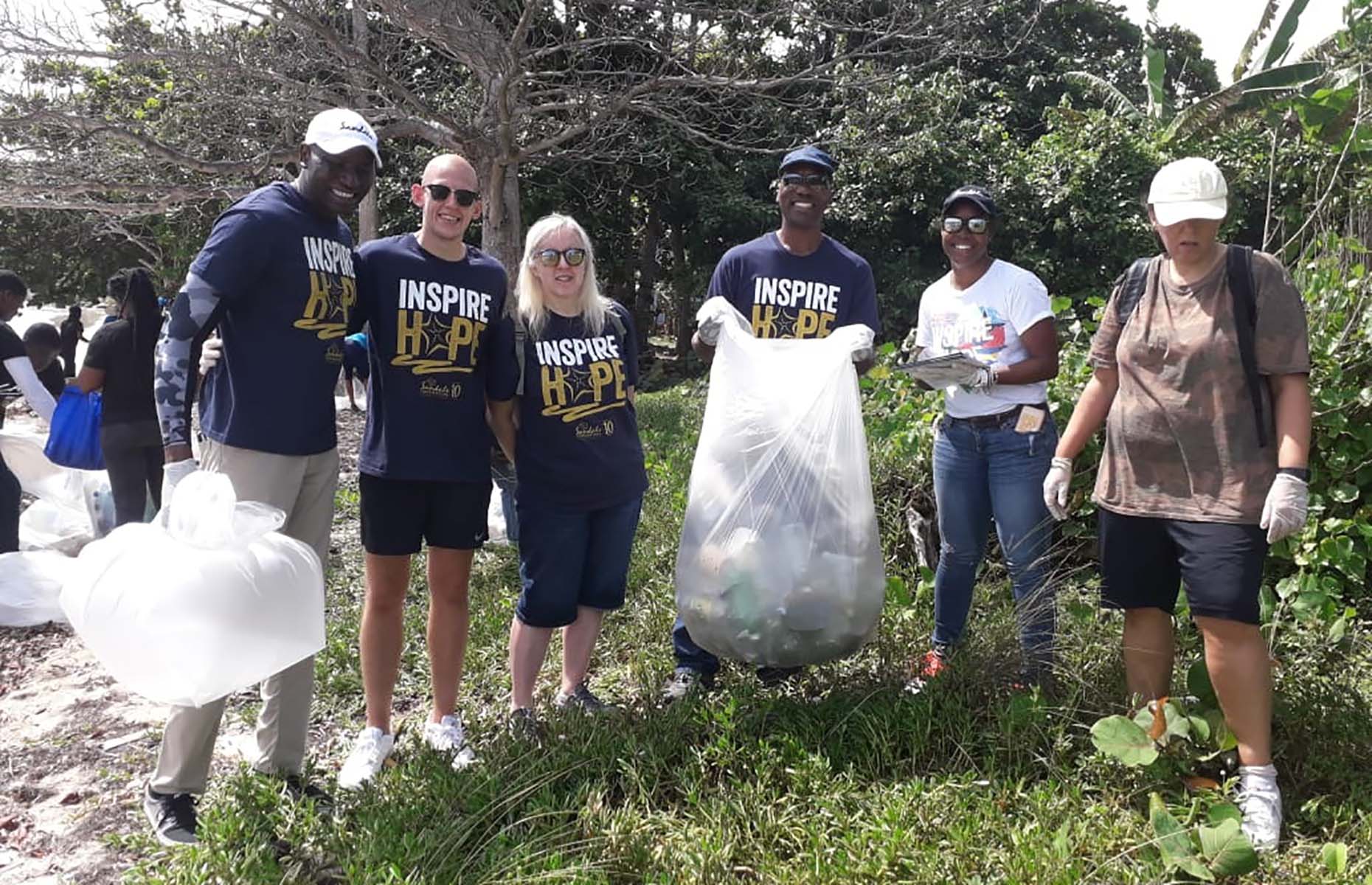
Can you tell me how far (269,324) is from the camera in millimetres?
2412

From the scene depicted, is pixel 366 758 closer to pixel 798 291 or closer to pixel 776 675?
pixel 776 675

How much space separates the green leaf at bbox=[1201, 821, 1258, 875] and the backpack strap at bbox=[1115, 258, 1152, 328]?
1.18 metres

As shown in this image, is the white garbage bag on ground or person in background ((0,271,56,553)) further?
person in background ((0,271,56,553))

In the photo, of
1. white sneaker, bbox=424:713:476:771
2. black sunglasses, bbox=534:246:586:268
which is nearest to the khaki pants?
white sneaker, bbox=424:713:476:771

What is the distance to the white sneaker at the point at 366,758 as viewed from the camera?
2607 mm

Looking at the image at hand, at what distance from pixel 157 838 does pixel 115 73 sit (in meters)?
9.59

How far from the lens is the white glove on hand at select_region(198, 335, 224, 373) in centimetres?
241

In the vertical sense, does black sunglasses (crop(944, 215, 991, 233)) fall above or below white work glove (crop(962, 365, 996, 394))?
above

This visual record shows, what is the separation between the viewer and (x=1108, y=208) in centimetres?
1192

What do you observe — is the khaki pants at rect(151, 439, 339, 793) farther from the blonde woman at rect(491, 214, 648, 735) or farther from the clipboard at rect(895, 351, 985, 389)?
the clipboard at rect(895, 351, 985, 389)

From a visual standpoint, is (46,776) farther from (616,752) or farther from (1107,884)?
(1107,884)

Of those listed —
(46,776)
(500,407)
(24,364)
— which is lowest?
(46,776)

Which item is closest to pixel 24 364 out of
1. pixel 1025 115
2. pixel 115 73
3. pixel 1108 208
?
pixel 115 73

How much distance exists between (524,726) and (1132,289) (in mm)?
1977
